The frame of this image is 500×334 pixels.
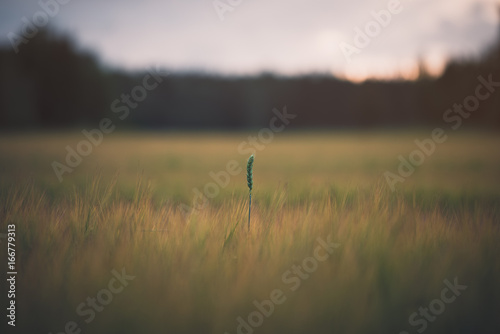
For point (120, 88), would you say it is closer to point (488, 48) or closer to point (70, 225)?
point (488, 48)

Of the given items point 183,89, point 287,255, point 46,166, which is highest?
point 183,89

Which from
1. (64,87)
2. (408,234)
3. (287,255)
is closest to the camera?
(287,255)

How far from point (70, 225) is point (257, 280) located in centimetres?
102

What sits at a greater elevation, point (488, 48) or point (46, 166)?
point (488, 48)

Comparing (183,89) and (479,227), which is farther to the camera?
(183,89)

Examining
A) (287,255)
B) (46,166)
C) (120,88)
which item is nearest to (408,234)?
(287,255)

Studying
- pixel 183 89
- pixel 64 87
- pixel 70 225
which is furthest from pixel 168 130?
pixel 70 225

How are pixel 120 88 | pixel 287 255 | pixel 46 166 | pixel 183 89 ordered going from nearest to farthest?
pixel 287 255 → pixel 46 166 → pixel 120 88 → pixel 183 89

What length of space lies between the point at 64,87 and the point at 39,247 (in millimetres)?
20890

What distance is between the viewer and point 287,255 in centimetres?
131

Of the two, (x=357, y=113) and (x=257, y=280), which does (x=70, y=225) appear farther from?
(x=357, y=113)

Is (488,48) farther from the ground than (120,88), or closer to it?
farther from the ground

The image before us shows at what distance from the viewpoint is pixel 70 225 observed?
156cm

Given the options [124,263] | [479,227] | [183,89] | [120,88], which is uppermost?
[183,89]
